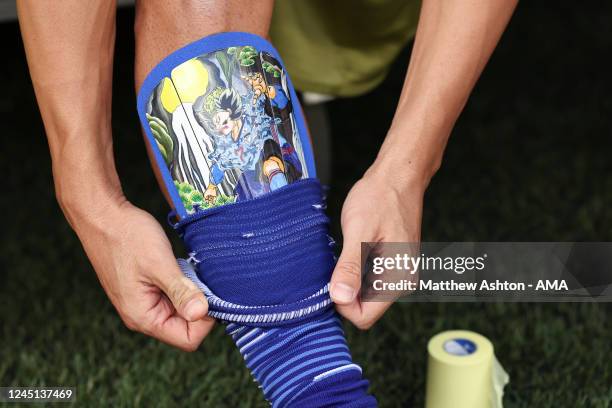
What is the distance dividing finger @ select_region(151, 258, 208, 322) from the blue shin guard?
0.08 feet

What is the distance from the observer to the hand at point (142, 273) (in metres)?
0.96

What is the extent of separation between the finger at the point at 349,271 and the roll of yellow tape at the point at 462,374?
191 mm

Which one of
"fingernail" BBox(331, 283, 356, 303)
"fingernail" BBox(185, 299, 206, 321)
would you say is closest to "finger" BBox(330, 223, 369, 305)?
"fingernail" BBox(331, 283, 356, 303)

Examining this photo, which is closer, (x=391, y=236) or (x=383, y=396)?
(x=391, y=236)

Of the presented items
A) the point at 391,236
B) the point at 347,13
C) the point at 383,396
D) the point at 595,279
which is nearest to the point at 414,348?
the point at 383,396

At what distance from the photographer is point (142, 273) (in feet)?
3.22

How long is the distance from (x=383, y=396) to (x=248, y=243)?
14.9 inches

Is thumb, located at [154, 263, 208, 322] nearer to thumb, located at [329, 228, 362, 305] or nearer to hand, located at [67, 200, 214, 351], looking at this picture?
hand, located at [67, 200, 214, 351]

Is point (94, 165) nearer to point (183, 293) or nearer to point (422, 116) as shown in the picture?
point (183, 293)

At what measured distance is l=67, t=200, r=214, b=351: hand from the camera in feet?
3.16

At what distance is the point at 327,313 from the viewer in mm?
966

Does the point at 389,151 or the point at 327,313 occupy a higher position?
the point at 389,151

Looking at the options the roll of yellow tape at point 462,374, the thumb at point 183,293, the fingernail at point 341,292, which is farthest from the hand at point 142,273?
the roll of yellow tape at point 462,374

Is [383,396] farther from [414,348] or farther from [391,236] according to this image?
[391,236]
